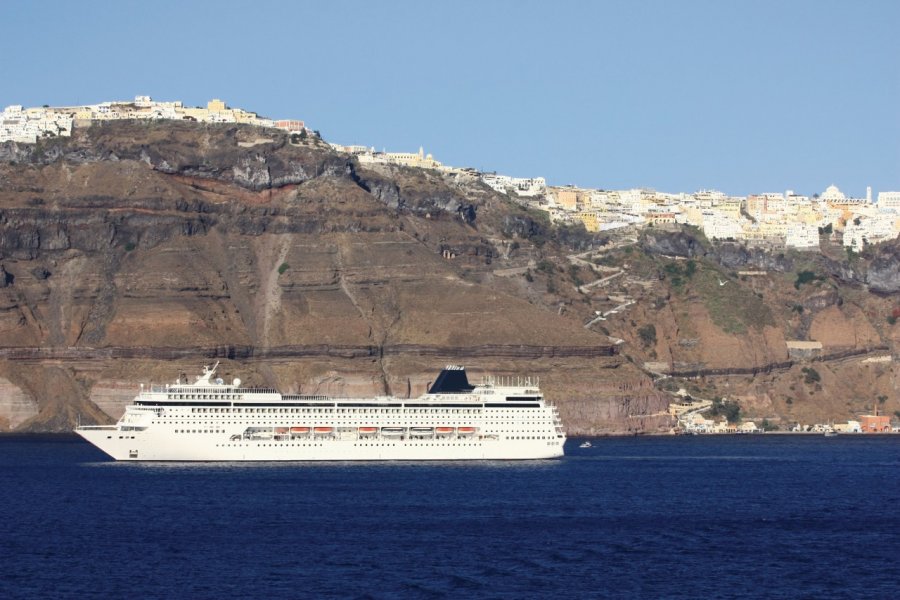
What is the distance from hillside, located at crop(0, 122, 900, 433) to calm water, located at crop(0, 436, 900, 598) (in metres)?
36.4

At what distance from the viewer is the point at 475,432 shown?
10362 centimetres

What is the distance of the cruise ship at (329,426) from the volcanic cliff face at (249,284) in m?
32.8

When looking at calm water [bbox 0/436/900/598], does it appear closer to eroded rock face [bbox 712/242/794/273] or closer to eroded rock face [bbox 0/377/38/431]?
eroded rock face [bbox 0/377/38/431]

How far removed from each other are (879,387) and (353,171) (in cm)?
4940

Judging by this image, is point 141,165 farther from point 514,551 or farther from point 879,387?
point 514,551

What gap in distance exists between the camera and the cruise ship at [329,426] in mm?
98500

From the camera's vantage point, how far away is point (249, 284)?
152 metres

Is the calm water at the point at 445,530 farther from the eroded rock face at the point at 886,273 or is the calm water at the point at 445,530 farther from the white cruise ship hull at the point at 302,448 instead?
the eroded rock face at the point at 886,273

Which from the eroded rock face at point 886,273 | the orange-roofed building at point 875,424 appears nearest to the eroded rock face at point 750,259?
the eroded rock face at point 886,273

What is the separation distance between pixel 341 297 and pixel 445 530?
82169 mm

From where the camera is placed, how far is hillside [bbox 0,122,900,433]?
5477 inches

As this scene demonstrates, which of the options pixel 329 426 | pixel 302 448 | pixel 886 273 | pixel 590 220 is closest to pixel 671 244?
pixel 590 220

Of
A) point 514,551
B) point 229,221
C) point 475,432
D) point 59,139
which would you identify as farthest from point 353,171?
point 514,551

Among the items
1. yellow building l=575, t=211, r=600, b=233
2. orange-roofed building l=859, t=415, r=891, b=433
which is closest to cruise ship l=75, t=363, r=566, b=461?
orange-roofed building l=859, t=415, r=891, b=433
